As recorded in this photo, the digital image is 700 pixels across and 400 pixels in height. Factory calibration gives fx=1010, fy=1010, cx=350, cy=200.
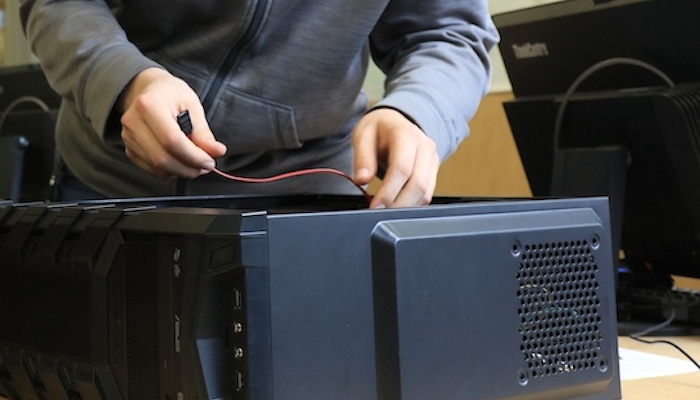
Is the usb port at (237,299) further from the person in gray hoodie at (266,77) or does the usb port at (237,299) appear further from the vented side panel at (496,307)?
the person in gray hoodie at (266,77)

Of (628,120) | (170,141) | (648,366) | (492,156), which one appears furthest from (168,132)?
(492,156)

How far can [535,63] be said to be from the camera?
1.37 m

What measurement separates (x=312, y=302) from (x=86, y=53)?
0.41 m

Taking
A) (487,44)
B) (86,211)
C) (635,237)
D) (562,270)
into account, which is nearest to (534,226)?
(562,270)

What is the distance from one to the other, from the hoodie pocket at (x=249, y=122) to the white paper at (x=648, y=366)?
417mm

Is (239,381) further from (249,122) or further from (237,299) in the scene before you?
(249,122)

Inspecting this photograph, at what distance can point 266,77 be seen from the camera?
106 centimetres

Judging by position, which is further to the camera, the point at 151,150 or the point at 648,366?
the point at 648,366

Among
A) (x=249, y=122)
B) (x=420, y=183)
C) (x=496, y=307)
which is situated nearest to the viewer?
(x=496, y=307)

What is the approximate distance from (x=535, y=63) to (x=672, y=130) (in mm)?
259

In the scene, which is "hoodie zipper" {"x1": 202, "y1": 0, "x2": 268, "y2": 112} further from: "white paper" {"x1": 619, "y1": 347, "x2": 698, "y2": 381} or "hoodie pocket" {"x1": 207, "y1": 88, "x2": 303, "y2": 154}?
"white paper" {"x1": 619, "y1": 347, "x2": 698, "y2": 381}

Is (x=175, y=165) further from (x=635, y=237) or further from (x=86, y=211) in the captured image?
(x=635, y=237)

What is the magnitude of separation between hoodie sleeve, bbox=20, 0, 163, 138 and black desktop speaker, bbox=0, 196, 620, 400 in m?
0.12

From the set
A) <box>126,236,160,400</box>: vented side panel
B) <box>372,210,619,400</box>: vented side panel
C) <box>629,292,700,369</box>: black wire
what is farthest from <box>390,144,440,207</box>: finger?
<box>629,292,700,369</box>: black wire
